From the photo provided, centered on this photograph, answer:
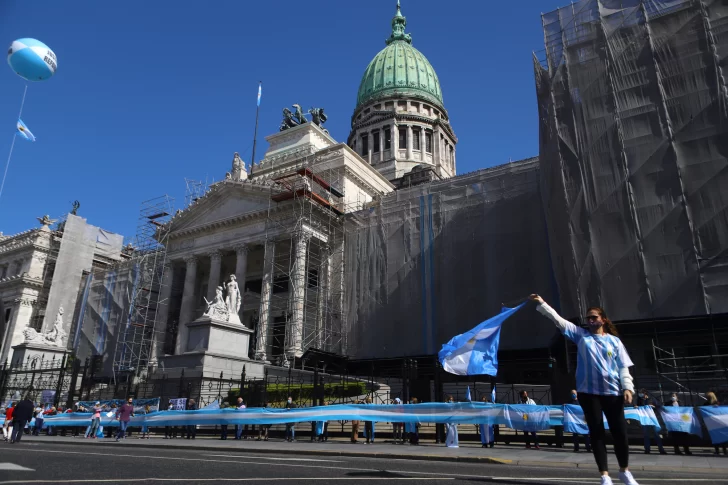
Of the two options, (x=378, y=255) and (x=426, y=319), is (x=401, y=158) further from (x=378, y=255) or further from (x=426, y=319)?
(x=426, y=319)

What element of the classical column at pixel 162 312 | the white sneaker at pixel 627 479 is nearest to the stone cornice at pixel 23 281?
the classical column at pixel 162 312

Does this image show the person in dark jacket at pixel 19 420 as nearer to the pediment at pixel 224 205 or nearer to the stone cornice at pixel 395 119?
the pediment at pixel 224 205

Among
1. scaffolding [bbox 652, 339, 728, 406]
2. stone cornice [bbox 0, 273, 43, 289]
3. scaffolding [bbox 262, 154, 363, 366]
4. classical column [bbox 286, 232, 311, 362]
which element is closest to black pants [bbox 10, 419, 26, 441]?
scaffolding [bbox 262, 154, 363, 366]

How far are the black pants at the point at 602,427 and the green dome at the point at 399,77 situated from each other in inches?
3129

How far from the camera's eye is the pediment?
148ft

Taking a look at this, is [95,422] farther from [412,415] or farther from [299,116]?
[299,116]

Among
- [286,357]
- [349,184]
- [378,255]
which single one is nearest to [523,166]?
[378,255]

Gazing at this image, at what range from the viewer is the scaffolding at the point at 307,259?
3988 cm

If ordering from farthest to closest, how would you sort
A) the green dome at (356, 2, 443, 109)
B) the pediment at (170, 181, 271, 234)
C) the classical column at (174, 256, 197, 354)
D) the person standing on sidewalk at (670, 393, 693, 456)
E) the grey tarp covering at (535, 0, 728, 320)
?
the green dome at (356, 2, 443, 109) → the classical column at (174, 256, 197, 354) → the pediment at (170, 181, 271, 234) → the grey tarp covering at (535, 0, 728, 320) → the person standing on sidewalk at (670, 393, 693, 456)

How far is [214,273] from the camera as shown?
45969 mm

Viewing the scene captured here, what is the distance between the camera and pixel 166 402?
23969 mm

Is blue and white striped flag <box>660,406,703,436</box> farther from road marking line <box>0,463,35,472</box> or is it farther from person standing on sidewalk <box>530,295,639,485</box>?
road marking line <box>0,463,35,472</box>

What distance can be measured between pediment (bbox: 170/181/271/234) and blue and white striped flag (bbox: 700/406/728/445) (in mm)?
35728

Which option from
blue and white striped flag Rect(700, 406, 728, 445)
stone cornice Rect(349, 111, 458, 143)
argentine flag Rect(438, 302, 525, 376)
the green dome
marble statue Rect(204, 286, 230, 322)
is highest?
the green dome
